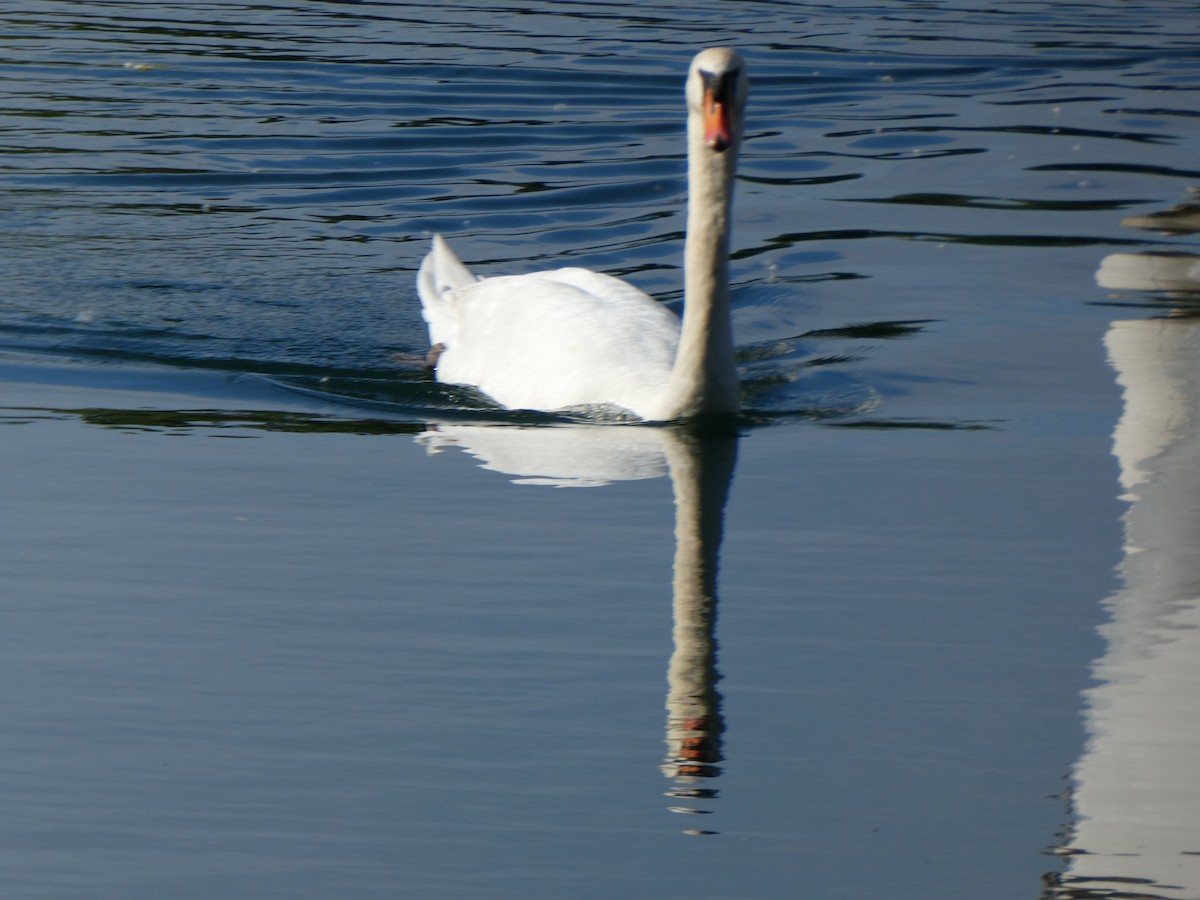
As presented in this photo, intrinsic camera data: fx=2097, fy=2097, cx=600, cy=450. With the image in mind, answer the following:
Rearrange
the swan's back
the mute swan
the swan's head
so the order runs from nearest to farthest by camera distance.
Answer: the swan's head
the mute swan
the swan's back

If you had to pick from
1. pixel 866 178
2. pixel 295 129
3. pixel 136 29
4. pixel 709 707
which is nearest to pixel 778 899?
pixel 709 707

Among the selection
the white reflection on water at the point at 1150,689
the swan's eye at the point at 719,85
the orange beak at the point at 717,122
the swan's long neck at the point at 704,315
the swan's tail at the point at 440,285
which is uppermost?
the swan's tail at the point at 440,285

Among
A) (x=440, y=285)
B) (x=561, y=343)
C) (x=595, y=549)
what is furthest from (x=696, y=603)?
(x=440, y=285)

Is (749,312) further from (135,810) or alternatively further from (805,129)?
(135,810)

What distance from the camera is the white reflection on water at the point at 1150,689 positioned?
4328 millimetres

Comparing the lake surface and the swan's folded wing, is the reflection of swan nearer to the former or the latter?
the lake surface

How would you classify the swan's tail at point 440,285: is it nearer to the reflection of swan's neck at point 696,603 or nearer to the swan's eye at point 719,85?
the reflection of swan's neck at point 696,603

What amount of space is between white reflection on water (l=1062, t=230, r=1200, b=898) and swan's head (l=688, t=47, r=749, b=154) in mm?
1894

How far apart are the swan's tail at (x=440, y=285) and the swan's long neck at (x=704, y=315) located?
236 centimetres

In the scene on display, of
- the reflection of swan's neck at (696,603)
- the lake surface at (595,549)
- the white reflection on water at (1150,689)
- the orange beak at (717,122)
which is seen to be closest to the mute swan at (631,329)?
the orange beak at (717,122)

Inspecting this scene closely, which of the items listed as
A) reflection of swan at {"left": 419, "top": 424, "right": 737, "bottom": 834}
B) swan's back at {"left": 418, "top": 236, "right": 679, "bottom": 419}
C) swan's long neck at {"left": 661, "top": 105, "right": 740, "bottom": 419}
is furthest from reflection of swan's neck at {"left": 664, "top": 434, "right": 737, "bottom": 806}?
swan's back at {"left": 418, "top": 236, "right": 679, "bottom": 419}

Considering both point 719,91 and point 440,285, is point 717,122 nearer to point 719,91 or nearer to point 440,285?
point 719,91

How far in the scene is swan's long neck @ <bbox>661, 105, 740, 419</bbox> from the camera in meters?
8.00

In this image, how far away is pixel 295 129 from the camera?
16.5m
